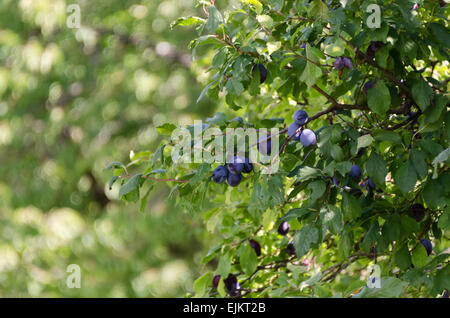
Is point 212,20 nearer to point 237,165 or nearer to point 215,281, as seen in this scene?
point 237,165

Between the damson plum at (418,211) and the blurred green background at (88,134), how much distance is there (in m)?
3.29

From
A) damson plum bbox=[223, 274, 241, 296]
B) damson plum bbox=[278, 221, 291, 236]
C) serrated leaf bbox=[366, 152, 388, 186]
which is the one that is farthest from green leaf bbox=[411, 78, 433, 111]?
damson plum bbox=[223, 274, 241, 296]

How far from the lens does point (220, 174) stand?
0.96 metres

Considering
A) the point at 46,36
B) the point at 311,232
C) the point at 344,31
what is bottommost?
the point at 311,232

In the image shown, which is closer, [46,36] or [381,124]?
[381,124]

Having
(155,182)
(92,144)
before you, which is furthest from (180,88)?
(155,182)

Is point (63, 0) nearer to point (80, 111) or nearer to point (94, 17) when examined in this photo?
point (94, 17)

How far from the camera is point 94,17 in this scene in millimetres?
5203

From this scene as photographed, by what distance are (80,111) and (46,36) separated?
749 mm

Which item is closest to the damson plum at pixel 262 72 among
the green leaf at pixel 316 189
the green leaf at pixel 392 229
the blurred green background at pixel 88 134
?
the green leaf at pixel 316 189

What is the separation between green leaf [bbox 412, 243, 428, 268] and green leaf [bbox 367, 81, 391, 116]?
264mm

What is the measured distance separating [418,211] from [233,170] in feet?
1.20

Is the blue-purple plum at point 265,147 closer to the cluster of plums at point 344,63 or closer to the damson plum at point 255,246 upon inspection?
the cluster of plums at point 344,63

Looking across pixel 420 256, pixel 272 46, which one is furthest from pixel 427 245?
pixel 272 46
